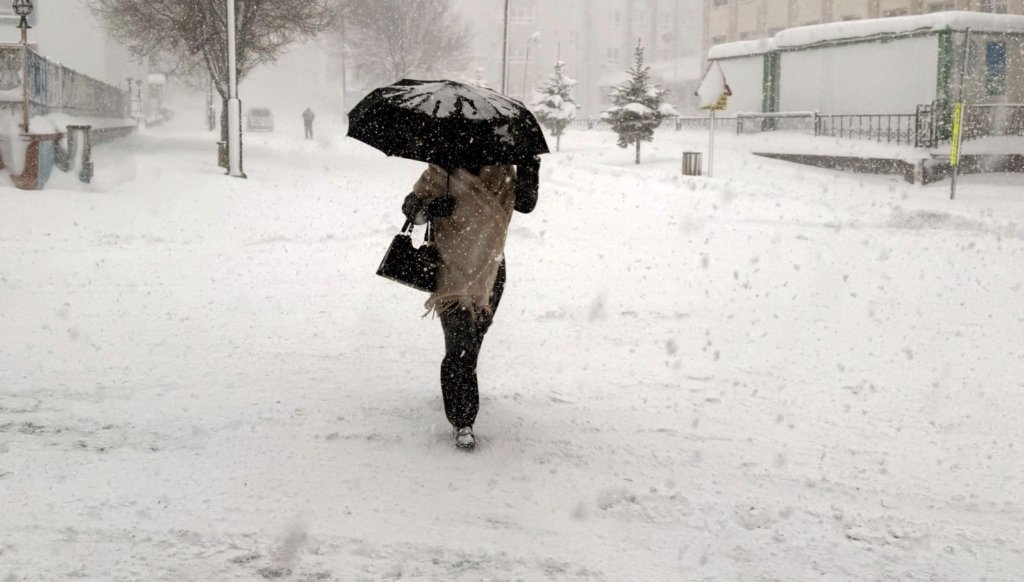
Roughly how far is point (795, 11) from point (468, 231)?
47.5m

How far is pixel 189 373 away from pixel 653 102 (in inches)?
1009

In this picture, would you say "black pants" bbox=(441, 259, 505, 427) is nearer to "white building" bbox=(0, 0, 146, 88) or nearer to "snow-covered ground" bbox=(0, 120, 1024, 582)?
"snow-covered ground" bbox=(0, 120, 1024, 582)

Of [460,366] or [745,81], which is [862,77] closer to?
[745,81]

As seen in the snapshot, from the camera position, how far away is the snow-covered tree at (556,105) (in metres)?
35.4

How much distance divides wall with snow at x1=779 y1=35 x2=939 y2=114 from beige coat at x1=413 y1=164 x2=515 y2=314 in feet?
84.1

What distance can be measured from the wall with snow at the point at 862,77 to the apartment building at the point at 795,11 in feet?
46.2

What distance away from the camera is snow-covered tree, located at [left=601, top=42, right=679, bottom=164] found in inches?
1143

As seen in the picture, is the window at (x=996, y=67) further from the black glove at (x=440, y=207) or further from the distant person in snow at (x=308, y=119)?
the distant person in snow at (x=308, y=119)

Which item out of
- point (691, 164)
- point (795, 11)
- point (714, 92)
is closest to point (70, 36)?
point (714, 92)

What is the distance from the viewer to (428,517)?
4020 mm

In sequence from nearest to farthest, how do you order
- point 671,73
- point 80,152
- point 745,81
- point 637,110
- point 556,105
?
point 80,152 < point 637,110 < point 745,81 < point 556,105 < point 671,73

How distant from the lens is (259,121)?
50.5 metres

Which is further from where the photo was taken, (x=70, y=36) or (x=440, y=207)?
(x=70, y=36)

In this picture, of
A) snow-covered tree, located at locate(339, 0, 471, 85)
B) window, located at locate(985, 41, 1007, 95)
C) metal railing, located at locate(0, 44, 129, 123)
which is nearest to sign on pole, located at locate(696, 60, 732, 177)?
window, located at locate(985, 41, 1007, 95)
